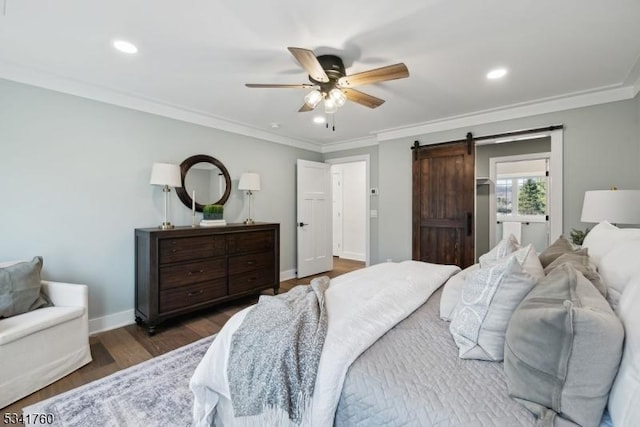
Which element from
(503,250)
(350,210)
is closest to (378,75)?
(503,250)

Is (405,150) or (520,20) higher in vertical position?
(520,20)

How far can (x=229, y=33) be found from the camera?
197 cm

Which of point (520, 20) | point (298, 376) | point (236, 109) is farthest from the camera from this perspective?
point (236, 109)

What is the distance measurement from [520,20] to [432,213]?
2603 millimetres

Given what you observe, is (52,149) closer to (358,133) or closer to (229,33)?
(229,33)

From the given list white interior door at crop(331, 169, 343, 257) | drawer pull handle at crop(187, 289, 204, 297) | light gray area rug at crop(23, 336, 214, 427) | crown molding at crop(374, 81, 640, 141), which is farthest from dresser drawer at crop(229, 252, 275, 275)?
white interior door at crop(331, 169, 343, 257)

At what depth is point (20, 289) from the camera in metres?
2.13

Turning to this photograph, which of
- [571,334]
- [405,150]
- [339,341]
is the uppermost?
[405,150]

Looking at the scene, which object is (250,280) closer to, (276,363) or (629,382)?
(276,363)

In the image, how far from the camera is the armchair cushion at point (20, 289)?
206 cm

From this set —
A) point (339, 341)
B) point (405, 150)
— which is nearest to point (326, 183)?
A: point (405, 150)

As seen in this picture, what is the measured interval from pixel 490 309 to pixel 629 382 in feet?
1.43

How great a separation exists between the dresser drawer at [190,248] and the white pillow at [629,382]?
3149 millimetres

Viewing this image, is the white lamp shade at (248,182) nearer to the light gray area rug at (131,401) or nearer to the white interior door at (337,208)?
the light gray area rug at (131,401)
